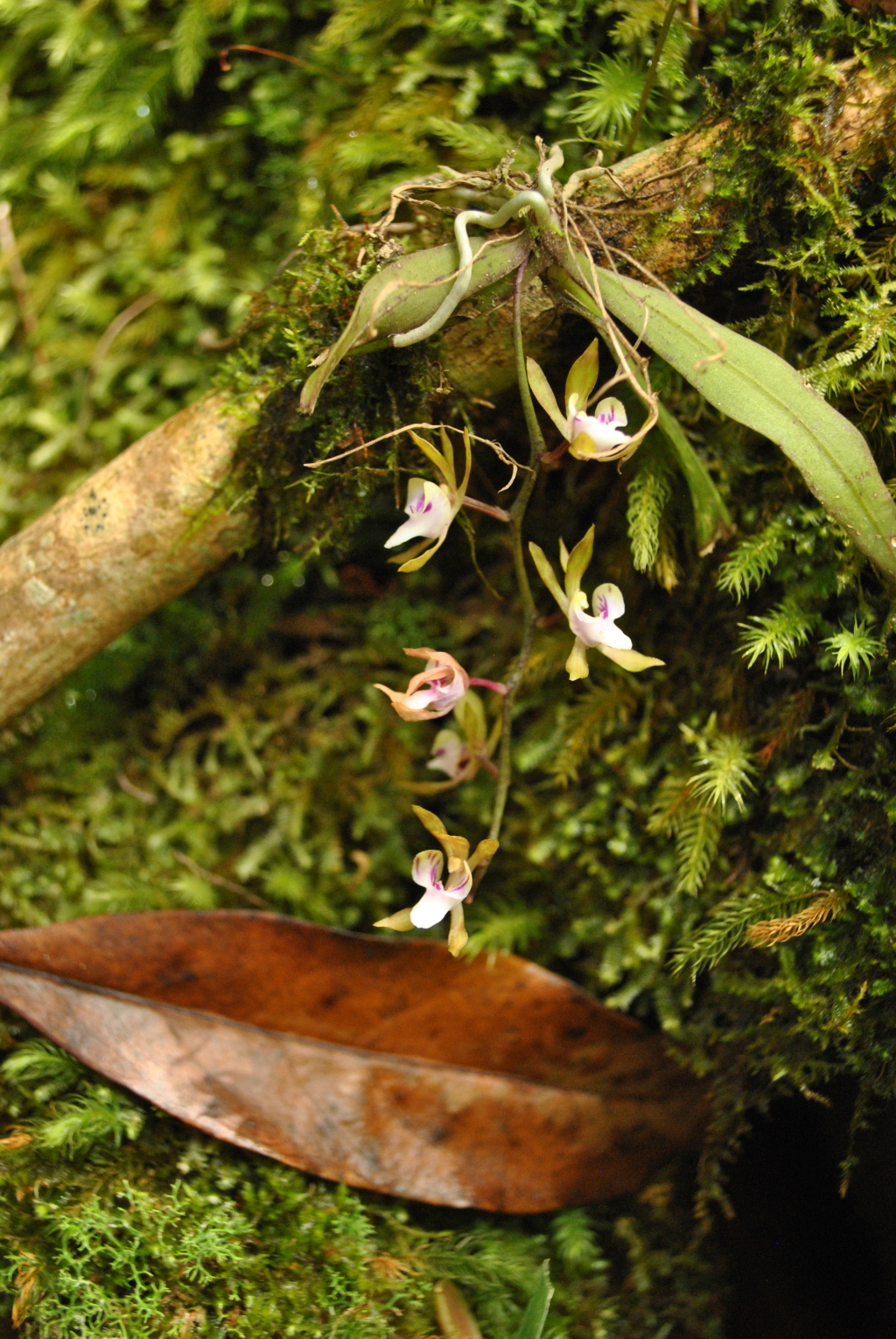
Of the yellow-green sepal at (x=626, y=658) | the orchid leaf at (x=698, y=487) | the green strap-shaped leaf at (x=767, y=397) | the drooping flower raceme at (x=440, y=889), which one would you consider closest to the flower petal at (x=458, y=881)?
the drooping flower raceme at (x=440, y=889)

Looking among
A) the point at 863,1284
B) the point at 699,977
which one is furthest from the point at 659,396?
the point at 863,1284

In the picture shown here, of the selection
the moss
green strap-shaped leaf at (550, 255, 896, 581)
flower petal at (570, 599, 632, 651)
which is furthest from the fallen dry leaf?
green strap-shaped leaf at (550, 255, 896, 581)

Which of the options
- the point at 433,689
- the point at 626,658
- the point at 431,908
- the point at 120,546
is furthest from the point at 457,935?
the point at 120,546

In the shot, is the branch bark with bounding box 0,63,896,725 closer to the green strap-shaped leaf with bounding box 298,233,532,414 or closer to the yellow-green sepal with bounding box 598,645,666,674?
the green strap-shaped leaf with bounding box 298,233,532,414

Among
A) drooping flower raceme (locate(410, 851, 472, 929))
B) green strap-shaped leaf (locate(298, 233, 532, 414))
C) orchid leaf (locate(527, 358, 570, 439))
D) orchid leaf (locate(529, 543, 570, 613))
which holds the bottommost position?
drooping flower raceme (locate(410, 851, 472, 929))

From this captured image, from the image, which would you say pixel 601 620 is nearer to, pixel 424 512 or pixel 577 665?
pixel 577 665
